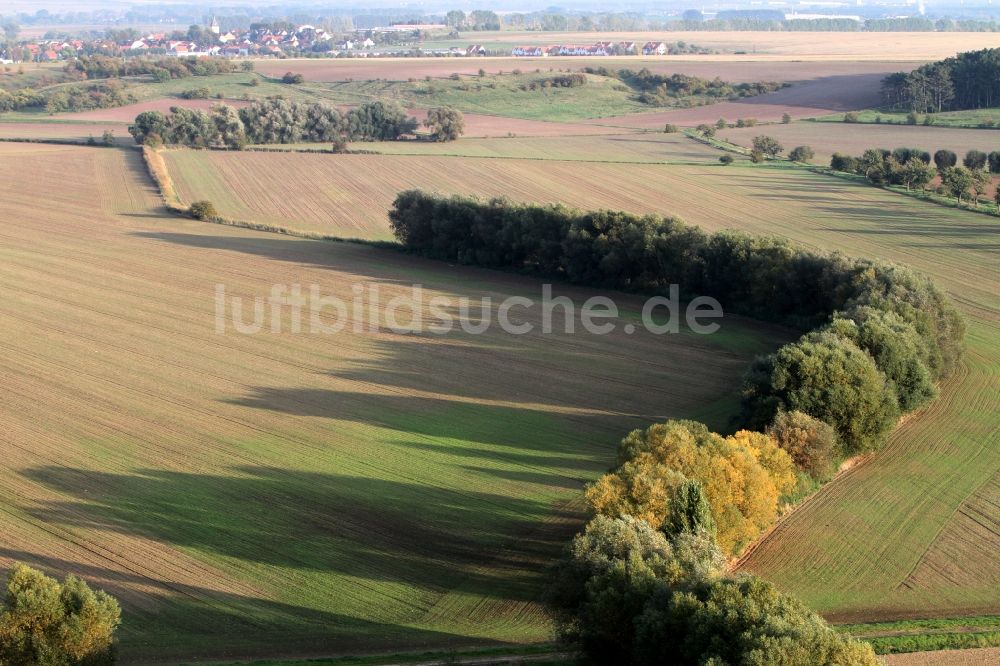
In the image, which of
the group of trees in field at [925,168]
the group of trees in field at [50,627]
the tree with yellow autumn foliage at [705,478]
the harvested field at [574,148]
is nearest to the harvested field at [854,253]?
the tree with yellow autumn foliage at [705,478]

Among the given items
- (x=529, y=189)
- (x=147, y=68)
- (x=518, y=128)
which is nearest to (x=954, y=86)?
(x=518, y=128)

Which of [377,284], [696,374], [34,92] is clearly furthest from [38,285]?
[34,92]

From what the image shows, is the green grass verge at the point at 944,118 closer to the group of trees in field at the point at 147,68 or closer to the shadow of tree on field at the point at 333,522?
the shadow of tree on field at the point at 333,522

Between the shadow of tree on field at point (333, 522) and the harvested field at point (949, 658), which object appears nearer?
the harvested field at point (949, 658)

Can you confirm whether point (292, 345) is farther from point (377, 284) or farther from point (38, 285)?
point (38, 285)

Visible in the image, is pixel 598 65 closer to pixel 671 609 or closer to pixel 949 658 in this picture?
pixel 949 658

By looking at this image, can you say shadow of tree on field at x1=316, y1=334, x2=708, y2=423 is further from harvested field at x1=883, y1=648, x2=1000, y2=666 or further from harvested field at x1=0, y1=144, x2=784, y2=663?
harvested field at x1=883, y1=648, x2=1000, y2=666

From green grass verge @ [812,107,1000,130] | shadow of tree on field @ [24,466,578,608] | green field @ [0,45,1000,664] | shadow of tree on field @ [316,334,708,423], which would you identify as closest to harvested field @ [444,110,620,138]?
green grass verge @ [812,107,1000,130]

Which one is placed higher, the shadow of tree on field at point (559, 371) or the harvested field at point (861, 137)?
the harvested field at point (861, 137)
